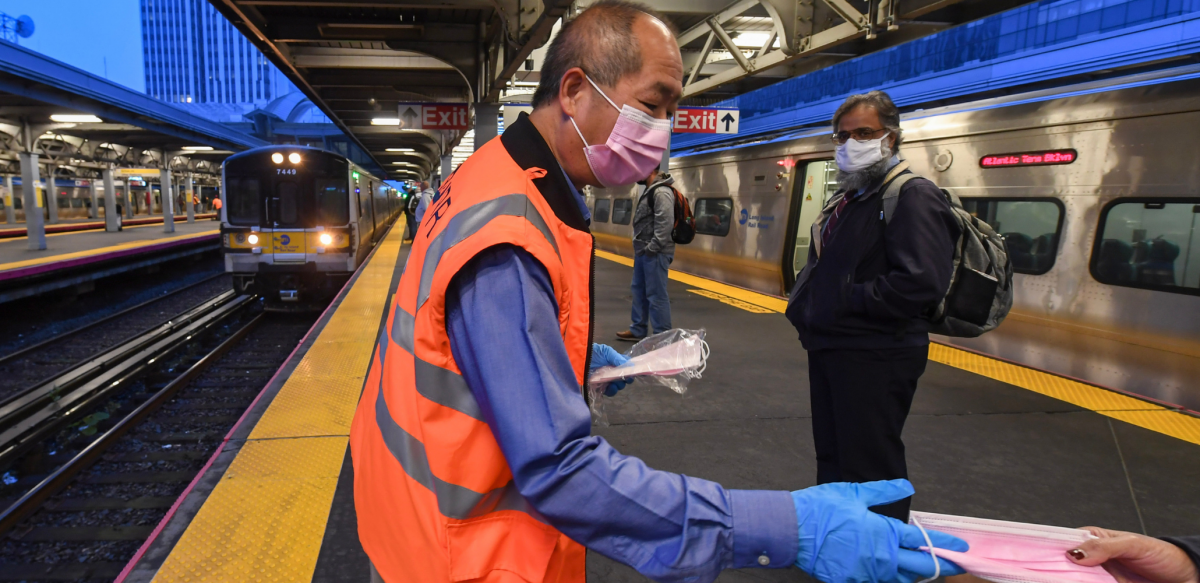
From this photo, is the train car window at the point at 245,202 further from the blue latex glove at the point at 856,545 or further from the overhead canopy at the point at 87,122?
the blue latex glove at the point at 856,545

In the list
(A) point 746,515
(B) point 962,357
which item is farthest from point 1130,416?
(A) point 746,515

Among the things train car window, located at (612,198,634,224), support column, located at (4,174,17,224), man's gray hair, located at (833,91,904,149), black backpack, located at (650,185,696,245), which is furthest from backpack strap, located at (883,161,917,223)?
support column, located at (4,174,17,224)

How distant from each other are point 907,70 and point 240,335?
12.1 metres

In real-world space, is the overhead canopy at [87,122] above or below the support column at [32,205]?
above

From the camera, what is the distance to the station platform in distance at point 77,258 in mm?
10641

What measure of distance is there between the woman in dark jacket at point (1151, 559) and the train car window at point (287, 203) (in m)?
11.2

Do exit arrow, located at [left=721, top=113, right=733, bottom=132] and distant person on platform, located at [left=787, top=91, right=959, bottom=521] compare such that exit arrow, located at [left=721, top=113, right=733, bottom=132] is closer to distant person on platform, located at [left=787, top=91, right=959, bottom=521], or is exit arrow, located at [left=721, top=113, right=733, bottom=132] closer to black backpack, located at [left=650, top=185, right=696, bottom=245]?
black backpack, located at [left=650, top=185, right=696, bottom=245]

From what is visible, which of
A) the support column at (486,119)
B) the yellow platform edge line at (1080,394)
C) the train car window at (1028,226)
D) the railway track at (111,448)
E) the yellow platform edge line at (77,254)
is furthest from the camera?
the yellow platform edge line at (77,254)

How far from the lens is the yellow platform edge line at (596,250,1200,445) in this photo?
13.5 ft

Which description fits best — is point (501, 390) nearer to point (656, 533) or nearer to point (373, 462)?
point (656, 533)

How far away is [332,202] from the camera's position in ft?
35.0

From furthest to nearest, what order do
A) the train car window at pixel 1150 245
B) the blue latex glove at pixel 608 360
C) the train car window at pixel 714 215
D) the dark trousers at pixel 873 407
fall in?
the train car window at pixel 714 215 < the train car window at pixel 1150 245 < the dark trousers at pixel 873 407 < the blue latex glove at pixel 608 360

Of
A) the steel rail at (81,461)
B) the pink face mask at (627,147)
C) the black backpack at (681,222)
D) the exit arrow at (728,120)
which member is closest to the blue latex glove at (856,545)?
the pink face mask at (627,147)

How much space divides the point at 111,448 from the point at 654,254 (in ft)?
16.2
